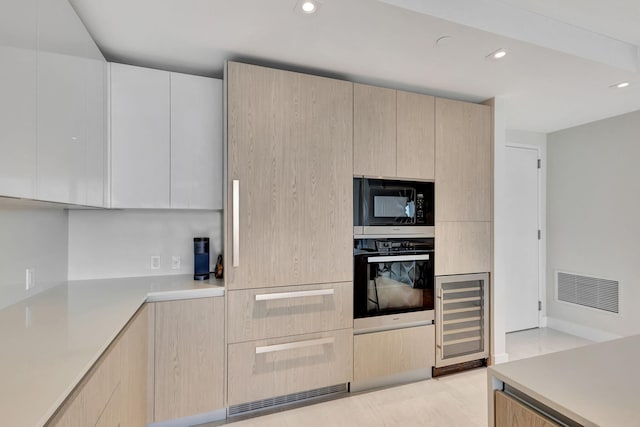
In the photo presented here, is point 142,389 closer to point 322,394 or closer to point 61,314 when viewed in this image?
point 61,314

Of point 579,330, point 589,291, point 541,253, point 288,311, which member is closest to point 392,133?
point 288,311

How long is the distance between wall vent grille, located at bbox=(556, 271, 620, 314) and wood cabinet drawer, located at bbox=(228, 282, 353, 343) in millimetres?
3024

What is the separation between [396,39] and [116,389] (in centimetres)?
225

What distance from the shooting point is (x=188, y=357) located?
1.92m

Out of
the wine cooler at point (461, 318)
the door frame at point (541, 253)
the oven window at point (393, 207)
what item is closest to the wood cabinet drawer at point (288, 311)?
the oven window at point (393, 207)

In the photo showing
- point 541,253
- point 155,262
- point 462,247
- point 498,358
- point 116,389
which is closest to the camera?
point 116,389

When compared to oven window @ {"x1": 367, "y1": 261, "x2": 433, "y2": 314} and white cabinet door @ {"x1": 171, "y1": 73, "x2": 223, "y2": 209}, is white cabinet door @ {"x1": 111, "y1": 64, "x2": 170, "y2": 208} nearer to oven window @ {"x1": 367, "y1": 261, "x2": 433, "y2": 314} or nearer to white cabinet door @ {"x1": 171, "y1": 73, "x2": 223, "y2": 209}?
white cabinet door @ {"x1": 171, "y1": 73, "x2": 223, "y2": 209}

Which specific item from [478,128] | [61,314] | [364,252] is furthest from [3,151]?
[478,128]

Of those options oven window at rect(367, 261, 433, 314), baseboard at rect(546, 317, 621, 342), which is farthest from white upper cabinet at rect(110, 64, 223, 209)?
baseboard at rect(546, 317, 621, 342)

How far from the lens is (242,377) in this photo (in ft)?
6.63

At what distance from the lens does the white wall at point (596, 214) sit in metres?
3.14

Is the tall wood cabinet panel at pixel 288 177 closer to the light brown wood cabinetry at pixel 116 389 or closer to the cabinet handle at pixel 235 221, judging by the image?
the cabinet handle at pixel 235 221

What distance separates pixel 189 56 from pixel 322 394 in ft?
8.39

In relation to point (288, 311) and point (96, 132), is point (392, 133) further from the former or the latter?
point (96, 132)
